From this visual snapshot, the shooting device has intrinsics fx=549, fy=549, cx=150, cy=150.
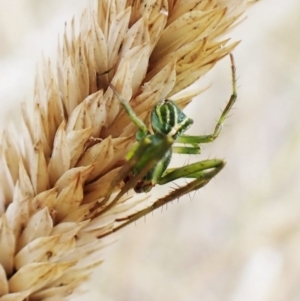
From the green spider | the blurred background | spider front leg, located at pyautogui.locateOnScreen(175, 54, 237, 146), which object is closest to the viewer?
the green spider

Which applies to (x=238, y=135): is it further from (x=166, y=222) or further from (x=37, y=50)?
(x=37, y=50)

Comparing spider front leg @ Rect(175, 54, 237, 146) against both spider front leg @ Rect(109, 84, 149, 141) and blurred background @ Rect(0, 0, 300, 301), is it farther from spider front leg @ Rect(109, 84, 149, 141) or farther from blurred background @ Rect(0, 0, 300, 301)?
blurred background @ Rect(0, 0, 300, 301)

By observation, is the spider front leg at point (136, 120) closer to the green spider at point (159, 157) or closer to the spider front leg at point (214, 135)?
the green spider at point (159, 157)

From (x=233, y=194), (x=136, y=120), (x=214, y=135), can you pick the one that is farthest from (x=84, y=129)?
(x=233, y=194)

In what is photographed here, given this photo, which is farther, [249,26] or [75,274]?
[249,26]

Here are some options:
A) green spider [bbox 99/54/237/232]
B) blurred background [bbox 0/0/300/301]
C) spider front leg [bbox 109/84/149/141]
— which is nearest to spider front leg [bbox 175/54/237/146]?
green spider [bbox 99/54/237/232]

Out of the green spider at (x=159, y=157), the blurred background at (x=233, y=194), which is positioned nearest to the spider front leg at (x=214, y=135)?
the green spider at (x=159, y=157)

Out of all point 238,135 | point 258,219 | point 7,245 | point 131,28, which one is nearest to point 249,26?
point 238,135

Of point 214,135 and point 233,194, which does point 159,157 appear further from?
point 233,194
